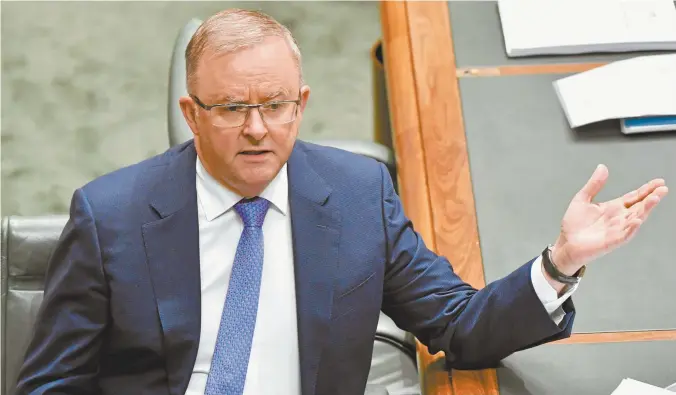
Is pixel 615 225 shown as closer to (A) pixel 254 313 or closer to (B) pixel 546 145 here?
(B) pixel 546 145

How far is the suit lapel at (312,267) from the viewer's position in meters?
1.58

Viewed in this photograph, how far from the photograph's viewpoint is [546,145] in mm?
1938

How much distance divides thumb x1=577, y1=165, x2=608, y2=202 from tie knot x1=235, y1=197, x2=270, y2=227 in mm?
511

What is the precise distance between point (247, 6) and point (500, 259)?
2215 millimetres

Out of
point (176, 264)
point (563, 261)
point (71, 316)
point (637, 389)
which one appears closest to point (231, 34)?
point (176, 264)

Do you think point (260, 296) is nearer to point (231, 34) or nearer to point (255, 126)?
point (255, 126)

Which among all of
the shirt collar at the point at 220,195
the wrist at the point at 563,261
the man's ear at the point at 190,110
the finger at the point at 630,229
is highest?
the man's ear at the point at 190,110

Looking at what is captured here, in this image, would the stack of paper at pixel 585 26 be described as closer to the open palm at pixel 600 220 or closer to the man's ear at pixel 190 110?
the open palm at pixel 600 220

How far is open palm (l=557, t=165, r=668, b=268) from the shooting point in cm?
148

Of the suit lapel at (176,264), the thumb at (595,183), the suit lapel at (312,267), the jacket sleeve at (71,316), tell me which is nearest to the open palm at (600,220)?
the thumb at (595,183)

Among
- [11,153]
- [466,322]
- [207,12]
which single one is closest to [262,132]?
[466,322]

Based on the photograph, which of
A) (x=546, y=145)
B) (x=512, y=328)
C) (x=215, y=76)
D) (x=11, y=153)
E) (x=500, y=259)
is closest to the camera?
(x=215, y=76)

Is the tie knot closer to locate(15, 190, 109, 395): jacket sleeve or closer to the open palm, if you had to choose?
locate(15, 190, 109, 395): jacket sleeve

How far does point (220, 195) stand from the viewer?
1.58 m
